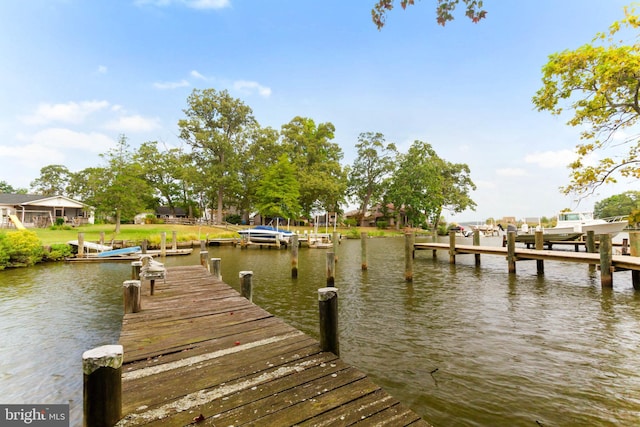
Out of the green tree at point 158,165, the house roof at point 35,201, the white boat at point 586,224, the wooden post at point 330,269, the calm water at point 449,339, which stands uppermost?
the green tree at point 158,165

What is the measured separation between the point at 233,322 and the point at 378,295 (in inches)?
289

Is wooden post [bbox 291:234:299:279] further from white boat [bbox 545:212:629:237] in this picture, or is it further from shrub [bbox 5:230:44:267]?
white boat [bbox 545:212:629:237]

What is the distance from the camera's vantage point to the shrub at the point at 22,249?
17391 mm

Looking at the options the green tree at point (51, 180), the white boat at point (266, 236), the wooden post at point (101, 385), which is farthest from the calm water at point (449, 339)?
the green tree at point (51, 180)

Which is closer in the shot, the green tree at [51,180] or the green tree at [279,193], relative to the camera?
the green tree at [279,193]

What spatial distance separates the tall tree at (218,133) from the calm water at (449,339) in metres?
34.2

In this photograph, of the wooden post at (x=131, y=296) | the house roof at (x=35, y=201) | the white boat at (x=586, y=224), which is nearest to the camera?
the wooden post at (x=131, y=296)

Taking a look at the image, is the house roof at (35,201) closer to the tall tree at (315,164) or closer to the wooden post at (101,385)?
the tall tree at (315,164)

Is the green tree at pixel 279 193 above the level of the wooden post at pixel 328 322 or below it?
above

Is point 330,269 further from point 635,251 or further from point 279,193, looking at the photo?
point 279,193

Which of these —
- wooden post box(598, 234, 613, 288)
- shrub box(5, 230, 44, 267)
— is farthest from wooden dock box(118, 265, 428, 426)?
shrub box(5, 230, 44, 267)

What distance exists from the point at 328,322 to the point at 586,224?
29.5 metres

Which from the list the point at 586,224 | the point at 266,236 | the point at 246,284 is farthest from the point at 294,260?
the point at 586,224

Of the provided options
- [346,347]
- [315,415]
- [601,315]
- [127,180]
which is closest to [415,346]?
[346,347]
